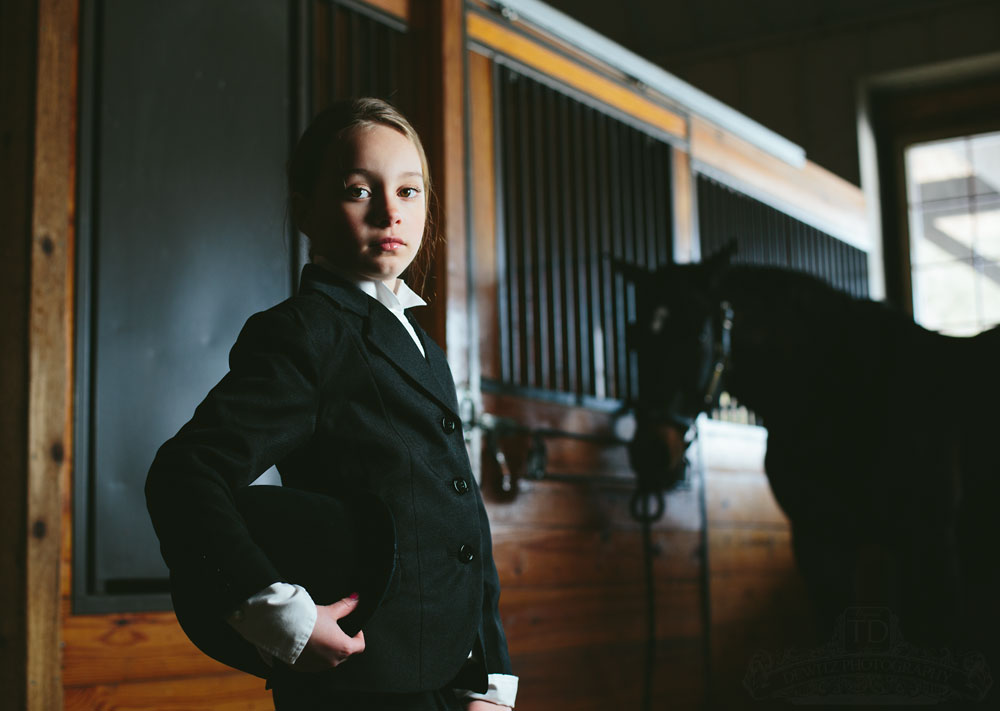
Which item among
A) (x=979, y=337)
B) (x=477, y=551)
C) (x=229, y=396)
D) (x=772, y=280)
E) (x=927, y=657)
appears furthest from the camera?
(x=772, y=280)

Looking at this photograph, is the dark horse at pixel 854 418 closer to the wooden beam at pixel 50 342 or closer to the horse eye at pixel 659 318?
the horse eye at pixel 659 318

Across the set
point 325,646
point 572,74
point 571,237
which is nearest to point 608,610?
point 571,237

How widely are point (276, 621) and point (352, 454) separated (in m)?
0.16

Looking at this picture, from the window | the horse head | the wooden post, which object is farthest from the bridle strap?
the window

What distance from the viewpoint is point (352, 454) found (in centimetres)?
77

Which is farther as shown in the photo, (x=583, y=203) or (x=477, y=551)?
(x=583, y=203)

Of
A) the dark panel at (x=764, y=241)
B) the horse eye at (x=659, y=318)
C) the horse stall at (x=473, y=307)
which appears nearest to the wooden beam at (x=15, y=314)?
the horse stall at (x=473, y=307)

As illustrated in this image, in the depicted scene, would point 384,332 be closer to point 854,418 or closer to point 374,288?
point 374,288

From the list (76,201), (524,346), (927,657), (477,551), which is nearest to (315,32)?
(76,201)

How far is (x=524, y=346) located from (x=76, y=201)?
3.88ft

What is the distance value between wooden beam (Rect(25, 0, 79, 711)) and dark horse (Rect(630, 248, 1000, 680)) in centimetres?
127

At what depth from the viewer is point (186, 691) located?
4.83 ft

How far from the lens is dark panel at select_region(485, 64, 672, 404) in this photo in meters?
2.33

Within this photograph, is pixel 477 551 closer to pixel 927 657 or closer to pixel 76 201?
pixel 76 201
